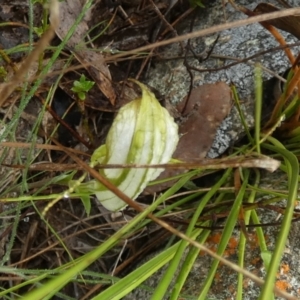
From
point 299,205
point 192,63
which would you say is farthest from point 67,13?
point 299,205

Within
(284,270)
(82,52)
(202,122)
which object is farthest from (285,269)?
(82,52)

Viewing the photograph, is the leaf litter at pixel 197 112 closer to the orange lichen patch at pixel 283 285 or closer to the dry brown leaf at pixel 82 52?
the dry brown leaf at pixel 82 52

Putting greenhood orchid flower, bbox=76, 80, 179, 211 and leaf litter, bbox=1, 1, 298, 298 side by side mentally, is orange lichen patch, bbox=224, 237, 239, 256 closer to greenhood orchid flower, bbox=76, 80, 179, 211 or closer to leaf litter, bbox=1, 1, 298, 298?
leaf litter, bbox=1, 1, 298, 298

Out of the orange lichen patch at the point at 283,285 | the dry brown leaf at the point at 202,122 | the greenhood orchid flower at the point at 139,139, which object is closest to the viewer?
the greenhood orchid flower at the point at 139,139

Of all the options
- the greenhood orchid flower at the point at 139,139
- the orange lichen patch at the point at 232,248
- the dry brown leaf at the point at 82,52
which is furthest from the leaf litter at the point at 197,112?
the greenhood orchid flower at the point at 139,139

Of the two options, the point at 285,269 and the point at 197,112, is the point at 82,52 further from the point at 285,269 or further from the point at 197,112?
the point at 285,269

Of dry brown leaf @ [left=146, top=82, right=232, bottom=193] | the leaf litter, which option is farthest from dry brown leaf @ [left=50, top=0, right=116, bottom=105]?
A: dry brown leaf @ [left=146, top=82, right=232, bottom=193]
